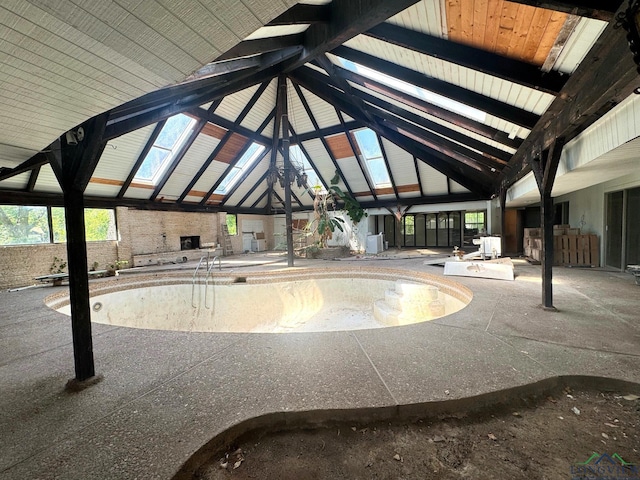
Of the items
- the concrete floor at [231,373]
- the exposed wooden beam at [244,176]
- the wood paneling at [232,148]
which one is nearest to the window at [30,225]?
the wood paneling at [232,148]

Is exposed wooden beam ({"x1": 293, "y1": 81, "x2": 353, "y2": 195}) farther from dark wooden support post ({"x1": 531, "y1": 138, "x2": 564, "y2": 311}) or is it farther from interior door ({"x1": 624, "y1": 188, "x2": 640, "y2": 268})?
interior door ({"x1": 624, "y1": 188, "x2": 640, "y2": 268})

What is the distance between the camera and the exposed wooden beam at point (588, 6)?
1489mm

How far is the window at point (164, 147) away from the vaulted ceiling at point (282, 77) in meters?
0.05

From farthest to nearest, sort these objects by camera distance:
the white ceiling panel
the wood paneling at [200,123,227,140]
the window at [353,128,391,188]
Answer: the white ceiling panel
the window at [353,128,391,188]
the wood paneling at [200,123,227,140]

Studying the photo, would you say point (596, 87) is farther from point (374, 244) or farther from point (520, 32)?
point (374, 244)

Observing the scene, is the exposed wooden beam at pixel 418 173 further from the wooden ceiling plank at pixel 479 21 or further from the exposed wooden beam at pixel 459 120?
the wooden ceiling plank at pixel 479 21

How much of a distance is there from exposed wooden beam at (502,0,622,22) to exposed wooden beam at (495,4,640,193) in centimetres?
8

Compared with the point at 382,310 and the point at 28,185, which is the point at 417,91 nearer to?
the point at 382,310

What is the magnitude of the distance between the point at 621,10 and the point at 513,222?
1149cm

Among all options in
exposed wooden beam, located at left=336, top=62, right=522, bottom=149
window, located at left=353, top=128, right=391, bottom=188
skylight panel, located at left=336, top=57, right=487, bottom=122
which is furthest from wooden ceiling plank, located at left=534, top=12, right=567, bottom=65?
window, located at left=353, top=128, right=391, bottom=188

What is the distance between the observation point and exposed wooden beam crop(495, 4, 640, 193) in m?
1.78

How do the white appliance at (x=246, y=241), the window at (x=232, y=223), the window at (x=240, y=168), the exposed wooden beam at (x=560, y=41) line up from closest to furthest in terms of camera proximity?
1. the exposed wooden beam at (x=560, y=41)
2. the window at (x=240, y=168)
3. the window at (x=232, y=223)
4. the white appliance at (x=246, y=241)

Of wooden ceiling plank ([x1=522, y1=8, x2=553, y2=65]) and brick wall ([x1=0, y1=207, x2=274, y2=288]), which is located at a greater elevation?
wooden ceiling plank ([x1=522, y1=8, x2=553, y2=65])

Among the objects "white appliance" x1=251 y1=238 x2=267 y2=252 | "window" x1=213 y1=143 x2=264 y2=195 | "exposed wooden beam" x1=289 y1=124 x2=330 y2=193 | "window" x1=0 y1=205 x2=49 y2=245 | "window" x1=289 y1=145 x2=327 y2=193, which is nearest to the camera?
"window" x1=0 y1=205 x2=49 y2=245
